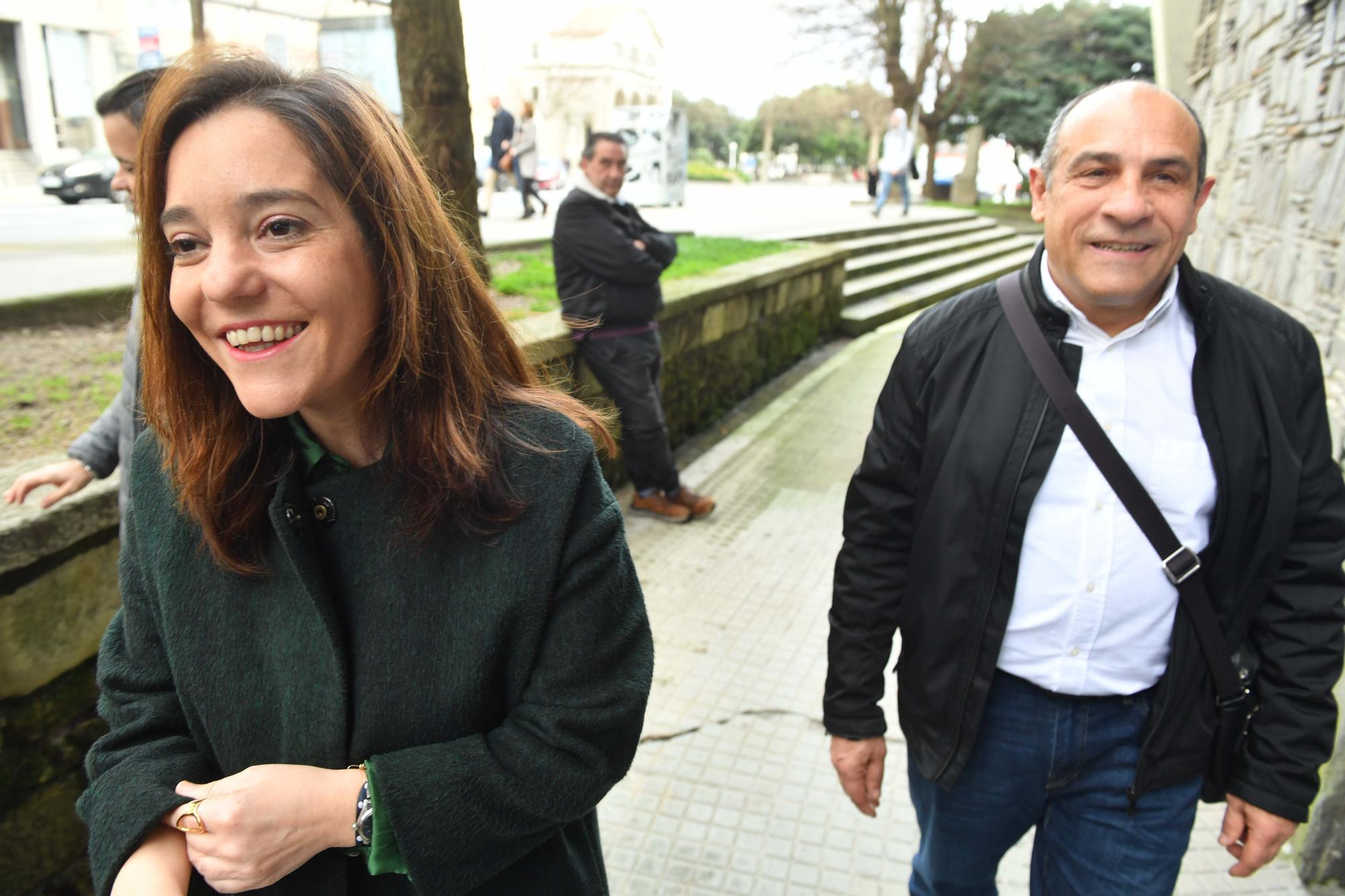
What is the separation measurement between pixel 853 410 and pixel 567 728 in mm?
6204

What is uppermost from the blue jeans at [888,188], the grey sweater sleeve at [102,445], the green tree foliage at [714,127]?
the green tree foliage at [714,127]

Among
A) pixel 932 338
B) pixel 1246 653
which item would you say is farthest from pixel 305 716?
pixel 1246 653

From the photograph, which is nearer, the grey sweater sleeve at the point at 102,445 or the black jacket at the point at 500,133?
the grey sweater sleeve at the point at 102,445

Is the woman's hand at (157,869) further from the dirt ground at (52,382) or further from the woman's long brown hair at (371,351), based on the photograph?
the dirt ground at (52,382)

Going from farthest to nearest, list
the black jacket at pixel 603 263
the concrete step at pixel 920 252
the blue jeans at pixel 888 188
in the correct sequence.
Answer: the blue jeans at pixel 888 188, the concrete step at pixel 920 252, the black jacket at pixel 603 263

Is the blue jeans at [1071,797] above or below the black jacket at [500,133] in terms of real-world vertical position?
below

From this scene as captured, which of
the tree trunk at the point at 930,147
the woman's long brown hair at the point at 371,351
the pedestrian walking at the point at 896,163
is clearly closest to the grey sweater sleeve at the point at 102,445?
the woman's long brown hair at the point at 371,351

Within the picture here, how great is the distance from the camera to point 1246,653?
1.73 meters

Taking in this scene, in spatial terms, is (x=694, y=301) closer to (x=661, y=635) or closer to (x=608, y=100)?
(x=661, y=635)

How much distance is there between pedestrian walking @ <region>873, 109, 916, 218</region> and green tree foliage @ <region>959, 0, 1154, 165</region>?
793cm

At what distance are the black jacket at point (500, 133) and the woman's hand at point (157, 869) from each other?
13.7m

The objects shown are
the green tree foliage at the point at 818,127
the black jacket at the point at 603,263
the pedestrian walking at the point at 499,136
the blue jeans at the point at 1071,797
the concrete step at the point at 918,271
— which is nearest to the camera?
the blue jeans at the point at 1071,797

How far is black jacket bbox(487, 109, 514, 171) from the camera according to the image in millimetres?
13867

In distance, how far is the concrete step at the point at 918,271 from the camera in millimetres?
10969
